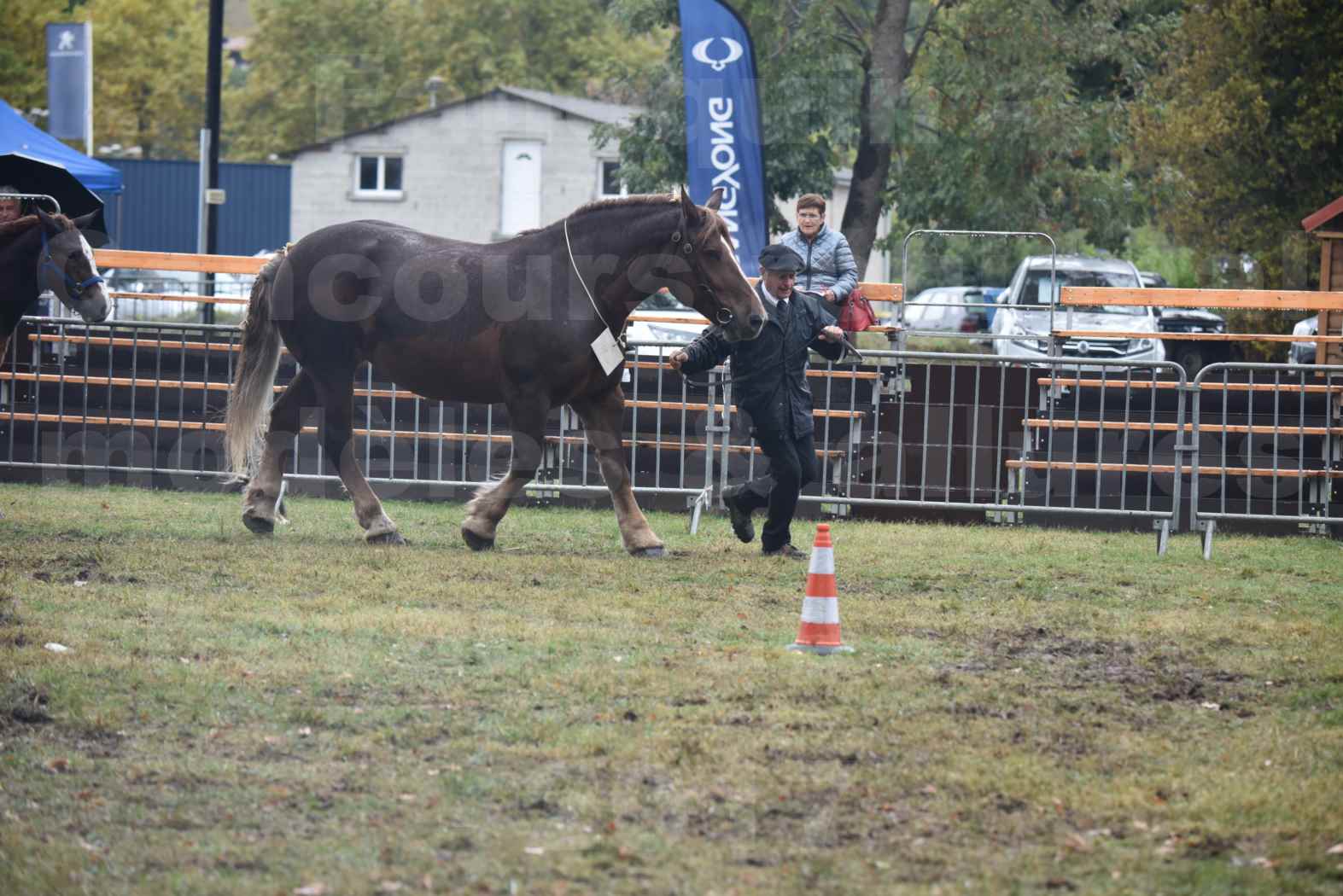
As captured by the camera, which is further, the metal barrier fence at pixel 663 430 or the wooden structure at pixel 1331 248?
→ the wooden structure at pixel 1331 248

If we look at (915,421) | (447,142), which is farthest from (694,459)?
(447,142)

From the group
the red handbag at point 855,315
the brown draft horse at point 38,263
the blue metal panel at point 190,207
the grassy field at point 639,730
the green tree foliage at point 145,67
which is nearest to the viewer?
the grassy field at point 639,730

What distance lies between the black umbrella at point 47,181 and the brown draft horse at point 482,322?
818 centimetres

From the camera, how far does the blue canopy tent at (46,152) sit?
1884 cm

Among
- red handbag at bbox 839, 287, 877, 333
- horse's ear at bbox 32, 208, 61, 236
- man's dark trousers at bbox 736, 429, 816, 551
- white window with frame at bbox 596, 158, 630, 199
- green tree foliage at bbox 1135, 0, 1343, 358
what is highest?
white window with frame at bbox 596, 158, 630, 199

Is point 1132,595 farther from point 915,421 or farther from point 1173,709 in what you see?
point 915,421

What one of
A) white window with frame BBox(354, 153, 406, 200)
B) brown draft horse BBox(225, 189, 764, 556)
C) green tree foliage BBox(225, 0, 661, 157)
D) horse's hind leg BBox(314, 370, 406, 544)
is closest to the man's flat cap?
brown draft horse BBox(225, 189, 764, 556)

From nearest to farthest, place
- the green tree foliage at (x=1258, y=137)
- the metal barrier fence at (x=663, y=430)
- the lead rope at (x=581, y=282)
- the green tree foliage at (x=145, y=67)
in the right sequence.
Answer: the lead rope at (x=581, y=282), the metal barrier fence at (x=663, y=430), the green tree foliage at (x=1258, y=137), the green tree foliage at (x=145, y=67)

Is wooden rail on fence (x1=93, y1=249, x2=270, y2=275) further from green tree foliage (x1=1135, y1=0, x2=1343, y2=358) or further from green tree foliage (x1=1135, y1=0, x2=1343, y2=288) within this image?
green tree foliage (x1=1135, y1=0, x2=1343, y2=288)

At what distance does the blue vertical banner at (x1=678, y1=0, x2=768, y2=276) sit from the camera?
60.5 feet

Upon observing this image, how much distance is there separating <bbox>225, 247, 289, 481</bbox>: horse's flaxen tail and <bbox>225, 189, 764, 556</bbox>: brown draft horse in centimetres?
1

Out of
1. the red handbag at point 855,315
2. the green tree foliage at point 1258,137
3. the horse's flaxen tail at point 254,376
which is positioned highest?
the green tree foliage at point 1258,137

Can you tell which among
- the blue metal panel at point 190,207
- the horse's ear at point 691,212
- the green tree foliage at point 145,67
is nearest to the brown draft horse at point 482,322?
the horse's ear at point 691,212

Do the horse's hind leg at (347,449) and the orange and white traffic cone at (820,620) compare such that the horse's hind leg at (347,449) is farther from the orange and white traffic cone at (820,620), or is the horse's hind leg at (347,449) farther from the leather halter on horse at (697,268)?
the orange and white traffic cone at (820,620)
